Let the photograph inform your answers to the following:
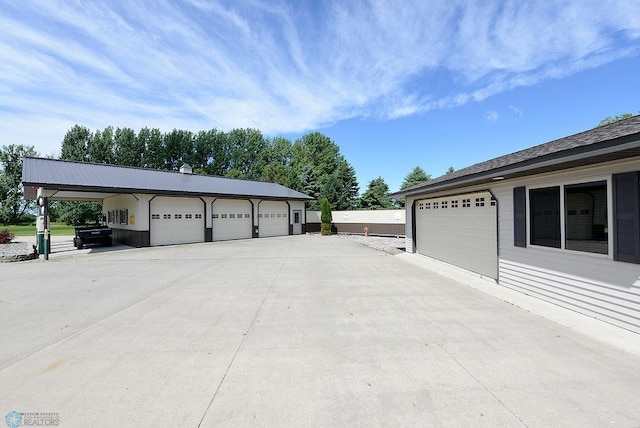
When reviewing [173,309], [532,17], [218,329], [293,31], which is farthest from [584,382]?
[293,31]

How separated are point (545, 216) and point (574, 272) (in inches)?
50.1

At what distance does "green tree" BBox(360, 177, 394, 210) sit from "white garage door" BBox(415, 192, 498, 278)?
25.6m

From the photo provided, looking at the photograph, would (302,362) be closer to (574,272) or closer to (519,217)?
(574,272)

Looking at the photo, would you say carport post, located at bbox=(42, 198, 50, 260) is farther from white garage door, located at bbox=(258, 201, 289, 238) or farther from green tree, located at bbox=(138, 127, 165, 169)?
green tree, located at bbox=(138, 127, 165, 169)

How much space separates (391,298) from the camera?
6.28 metres

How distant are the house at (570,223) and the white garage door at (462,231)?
0.17ft

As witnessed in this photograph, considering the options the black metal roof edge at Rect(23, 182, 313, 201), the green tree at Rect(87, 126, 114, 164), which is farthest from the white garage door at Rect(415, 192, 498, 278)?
the green tree at Rect(87, 126, 114, 164)

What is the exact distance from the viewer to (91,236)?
16844 mm

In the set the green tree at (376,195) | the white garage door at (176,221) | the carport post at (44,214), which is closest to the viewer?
the carport post at (44,214)

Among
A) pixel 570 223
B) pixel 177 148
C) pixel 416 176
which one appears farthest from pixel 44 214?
pixel 177 148

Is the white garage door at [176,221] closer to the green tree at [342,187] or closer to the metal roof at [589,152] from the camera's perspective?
Answer: the metal roof at [589,152]

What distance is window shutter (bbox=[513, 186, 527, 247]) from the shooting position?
657 cm

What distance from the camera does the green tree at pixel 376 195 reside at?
1513 inches

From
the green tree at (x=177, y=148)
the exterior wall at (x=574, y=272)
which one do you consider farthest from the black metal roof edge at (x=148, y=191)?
the green tree at (x=177, y=148)
